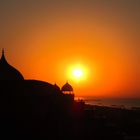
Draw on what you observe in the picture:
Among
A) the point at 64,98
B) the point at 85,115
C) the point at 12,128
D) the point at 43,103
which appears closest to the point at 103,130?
the point at 85,115

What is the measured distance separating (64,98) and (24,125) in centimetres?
432

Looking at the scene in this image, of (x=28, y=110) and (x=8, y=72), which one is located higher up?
(x=8, y=72)

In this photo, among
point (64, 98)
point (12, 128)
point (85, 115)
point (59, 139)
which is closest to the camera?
point (12, 128)

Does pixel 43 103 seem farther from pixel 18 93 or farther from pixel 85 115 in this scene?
pixel 85 115

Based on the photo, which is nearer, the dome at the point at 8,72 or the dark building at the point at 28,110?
the dark building at the point at 28,110

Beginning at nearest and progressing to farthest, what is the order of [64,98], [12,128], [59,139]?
[12,128] < [59,139] < [64,98]

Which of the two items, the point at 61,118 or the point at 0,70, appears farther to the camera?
the point at 0,70

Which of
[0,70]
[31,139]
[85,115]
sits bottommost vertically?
[31,139]

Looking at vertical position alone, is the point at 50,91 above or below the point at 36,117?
Answer: above

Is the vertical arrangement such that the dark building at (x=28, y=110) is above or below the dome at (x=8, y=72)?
below

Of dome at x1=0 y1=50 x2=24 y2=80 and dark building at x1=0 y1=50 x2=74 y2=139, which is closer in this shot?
dark building at x1=0 y1=50 x2=74 y2=139

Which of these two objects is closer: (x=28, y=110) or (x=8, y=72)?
(x=28, y=110)

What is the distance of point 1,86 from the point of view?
25391 mm

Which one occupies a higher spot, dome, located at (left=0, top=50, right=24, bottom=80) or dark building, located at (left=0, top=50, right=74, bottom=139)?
dome, located at (left=0, top=50, right=24, bottom=80)
